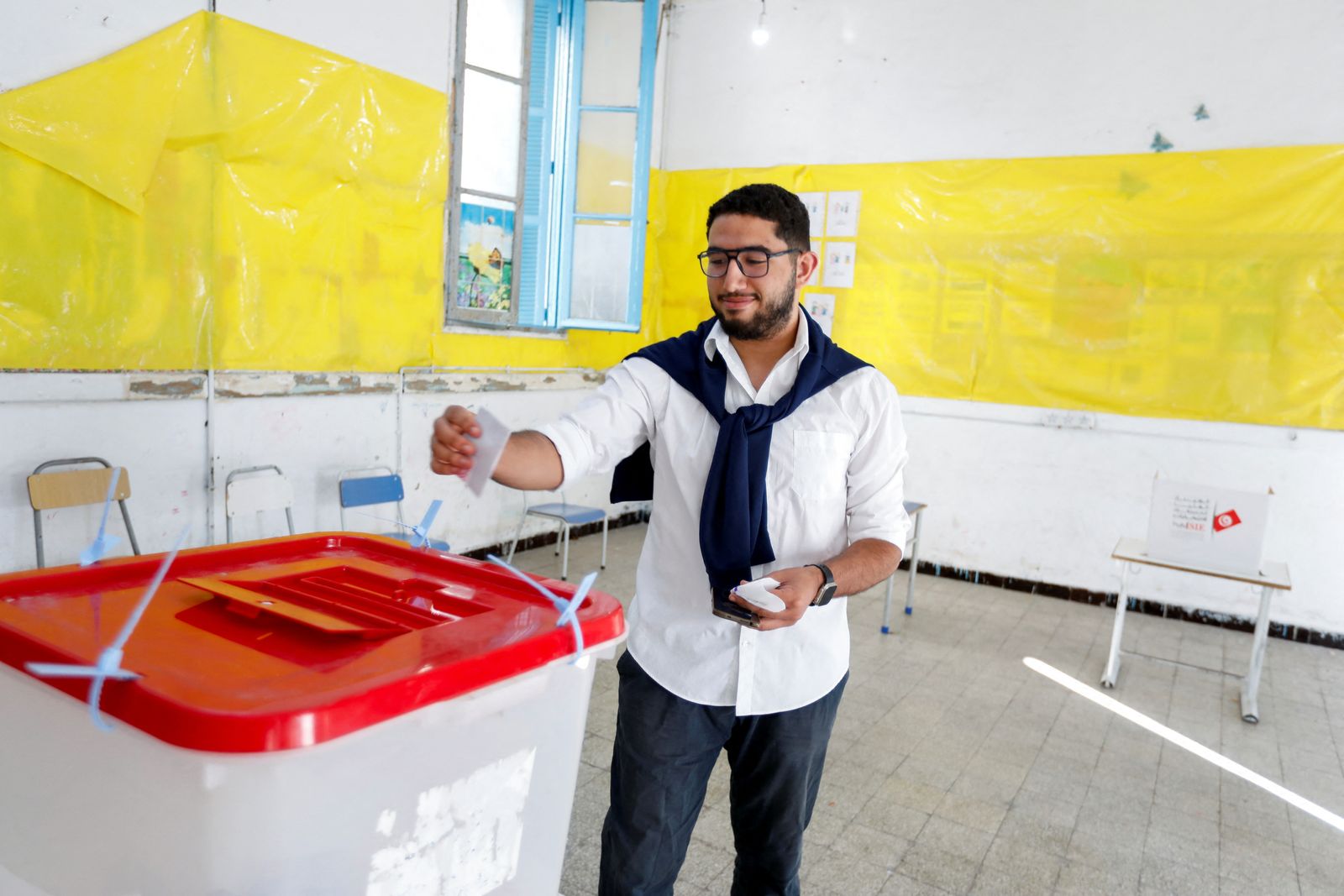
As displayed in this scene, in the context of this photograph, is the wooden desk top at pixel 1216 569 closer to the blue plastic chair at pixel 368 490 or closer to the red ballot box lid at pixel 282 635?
the blue plastic chair at pixel 368 490

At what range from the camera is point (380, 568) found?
108cm

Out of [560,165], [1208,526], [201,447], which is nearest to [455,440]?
[201,447]

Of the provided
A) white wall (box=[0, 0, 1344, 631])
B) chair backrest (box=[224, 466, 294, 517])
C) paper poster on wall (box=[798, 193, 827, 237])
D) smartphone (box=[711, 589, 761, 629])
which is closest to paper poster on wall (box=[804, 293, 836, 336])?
paper poster on wall (box=[798, 193, 827, 237])

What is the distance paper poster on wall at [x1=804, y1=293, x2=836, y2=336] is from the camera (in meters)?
5.40

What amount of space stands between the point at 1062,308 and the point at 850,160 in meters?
1.51

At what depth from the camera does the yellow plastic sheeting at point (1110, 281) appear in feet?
13.9

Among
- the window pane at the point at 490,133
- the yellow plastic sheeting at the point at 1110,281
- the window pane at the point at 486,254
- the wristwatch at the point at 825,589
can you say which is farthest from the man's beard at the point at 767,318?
the yellow plastic sheeting at the point at 1110,281

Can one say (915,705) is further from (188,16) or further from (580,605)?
(188,16)

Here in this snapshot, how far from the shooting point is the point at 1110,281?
4617 mm

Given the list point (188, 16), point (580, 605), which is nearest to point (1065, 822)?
point (580, 605)

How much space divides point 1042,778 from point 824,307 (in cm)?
328

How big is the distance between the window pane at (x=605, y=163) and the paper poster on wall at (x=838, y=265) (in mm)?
1332

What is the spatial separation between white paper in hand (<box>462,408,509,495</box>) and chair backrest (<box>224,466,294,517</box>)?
2609 mm

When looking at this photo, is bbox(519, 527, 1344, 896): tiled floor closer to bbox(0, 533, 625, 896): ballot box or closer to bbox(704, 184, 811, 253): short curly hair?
bbox(0, 533, 625, 896): ballot box
